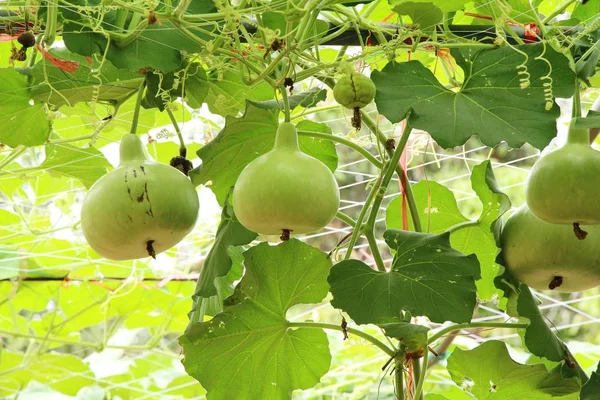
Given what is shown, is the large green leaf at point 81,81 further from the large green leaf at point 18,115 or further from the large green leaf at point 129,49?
the large green leaf at point 129,49

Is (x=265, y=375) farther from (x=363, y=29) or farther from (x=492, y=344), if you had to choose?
(x=363, y=29)

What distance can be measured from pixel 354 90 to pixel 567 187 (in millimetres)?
230

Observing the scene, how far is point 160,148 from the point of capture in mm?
1705

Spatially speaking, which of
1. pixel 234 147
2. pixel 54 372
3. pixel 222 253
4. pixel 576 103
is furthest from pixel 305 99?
pixel 54 372

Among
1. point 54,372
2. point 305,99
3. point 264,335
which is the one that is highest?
point 54,372

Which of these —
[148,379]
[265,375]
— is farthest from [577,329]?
[265,375]

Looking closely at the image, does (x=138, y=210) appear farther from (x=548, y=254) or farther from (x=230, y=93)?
(x=548, y=254)

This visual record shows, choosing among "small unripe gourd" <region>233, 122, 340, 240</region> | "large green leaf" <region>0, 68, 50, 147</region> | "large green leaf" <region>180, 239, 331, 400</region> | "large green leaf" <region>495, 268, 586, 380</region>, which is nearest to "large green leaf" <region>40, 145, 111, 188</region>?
"large green leaf" <region>0, 68, 50, 147</region>

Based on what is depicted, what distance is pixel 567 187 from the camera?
812 mm

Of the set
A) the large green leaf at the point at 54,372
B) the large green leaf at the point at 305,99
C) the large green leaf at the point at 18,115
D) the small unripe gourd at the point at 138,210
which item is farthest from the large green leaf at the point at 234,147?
the large green leaf at the point at 54,372

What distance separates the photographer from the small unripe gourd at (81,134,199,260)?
2.77ft

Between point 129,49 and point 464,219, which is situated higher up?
point 129,49

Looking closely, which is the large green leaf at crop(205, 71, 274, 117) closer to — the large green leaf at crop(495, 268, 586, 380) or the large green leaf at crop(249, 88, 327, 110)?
the large green leaf at crop(249, 88, 327, 110)

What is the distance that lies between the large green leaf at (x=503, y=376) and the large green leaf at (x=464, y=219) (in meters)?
0.10
